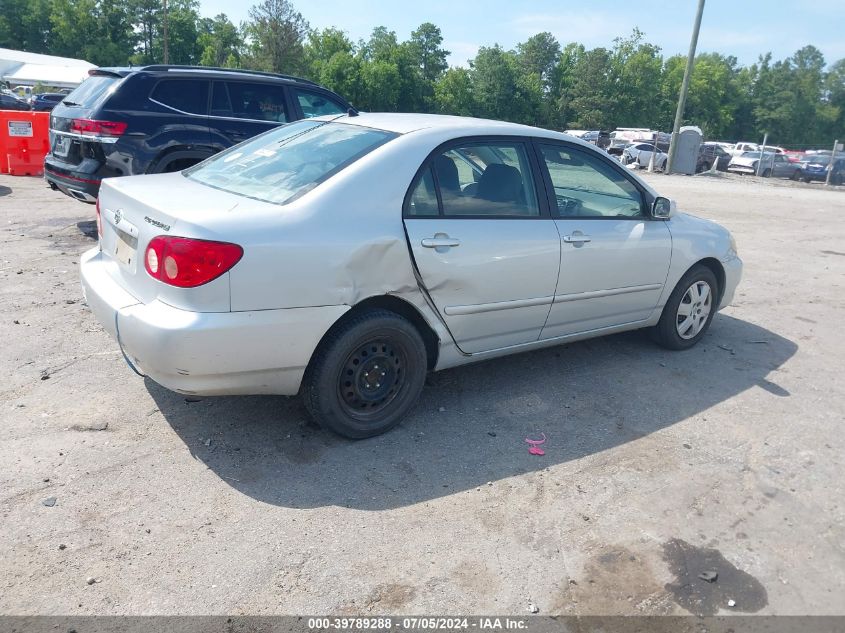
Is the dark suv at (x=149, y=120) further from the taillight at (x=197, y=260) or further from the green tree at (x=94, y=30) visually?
the green tree at (x=94, y=30)

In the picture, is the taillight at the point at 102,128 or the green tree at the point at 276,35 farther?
the green tree at the point at 276,35

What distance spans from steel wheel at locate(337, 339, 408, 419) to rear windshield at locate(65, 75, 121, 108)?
→ 218 inches

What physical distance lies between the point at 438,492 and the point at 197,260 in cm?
158

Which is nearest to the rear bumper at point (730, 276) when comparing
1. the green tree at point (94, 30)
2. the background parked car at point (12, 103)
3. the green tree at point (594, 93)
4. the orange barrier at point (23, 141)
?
the orange barrier at point (23, 141)

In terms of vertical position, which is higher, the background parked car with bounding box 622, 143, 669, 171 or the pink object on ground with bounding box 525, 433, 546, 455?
the background parked car with bounding box 622, 143, 669, 171

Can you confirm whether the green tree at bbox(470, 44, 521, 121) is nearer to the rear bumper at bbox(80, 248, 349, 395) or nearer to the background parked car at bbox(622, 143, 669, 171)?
the background parked car at bbox(622, 143, 669, 171)

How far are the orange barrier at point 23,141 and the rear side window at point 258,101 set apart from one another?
6.75 meters

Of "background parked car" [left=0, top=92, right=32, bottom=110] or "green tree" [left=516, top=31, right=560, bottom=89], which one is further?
"green tree" [left=516, top=31, right=560, bottom=89]

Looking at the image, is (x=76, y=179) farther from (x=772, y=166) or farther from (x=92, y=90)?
(x=772, y=166)

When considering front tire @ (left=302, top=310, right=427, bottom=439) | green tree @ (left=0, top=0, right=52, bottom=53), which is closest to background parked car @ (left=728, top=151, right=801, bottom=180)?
front tire @ (left=302, top=310, right=427, bottom=439)

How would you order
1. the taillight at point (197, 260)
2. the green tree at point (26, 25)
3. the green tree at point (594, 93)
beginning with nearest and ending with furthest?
1. the taillight at point (197, 260)
2. the green tree at point (26, 25)
3. the green tree at point (594, 93)

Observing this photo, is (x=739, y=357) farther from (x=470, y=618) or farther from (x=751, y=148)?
(x=751, y=148)

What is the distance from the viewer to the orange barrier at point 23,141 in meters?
12.6

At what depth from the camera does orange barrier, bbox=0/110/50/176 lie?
12.6 meters
